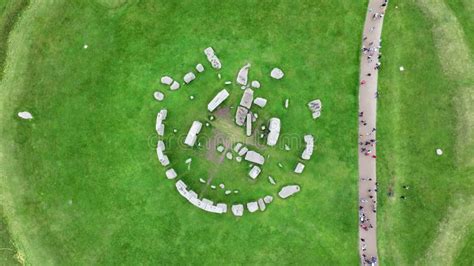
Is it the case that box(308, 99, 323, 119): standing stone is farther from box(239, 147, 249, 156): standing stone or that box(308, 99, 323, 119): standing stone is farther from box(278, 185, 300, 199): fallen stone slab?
box(239, 147, 249, 156): standing stone

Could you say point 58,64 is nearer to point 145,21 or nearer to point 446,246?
point 145,21

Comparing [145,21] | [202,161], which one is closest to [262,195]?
[202,161]

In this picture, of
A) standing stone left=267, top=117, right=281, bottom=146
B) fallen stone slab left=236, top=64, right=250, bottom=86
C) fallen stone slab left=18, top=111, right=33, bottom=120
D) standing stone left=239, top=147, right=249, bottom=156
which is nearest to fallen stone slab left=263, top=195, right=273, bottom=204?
standing stone left=239, top=147, right=249, bottom=156

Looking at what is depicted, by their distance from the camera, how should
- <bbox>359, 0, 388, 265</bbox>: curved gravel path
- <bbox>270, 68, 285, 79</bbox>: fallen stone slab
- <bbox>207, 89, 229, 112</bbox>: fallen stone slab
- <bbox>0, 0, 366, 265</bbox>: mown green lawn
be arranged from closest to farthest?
1. <bbox>359, 0, 388, 265</bbox>: curved gravel path
2. <bbox>0, 0, 366, 265</bbox>: mown green lawn
3. <bbox>207, 89, 229, 112</bbox>: fallen stone slab
4. <bbox>270, 68, 285, 79</bbox>: fallen stone slab

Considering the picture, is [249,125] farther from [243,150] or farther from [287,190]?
[287,190]

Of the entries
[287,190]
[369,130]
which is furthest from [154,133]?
[369,130]

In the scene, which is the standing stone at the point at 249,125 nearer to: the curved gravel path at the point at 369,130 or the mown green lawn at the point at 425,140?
the curved gravel path at the point at 369,130
